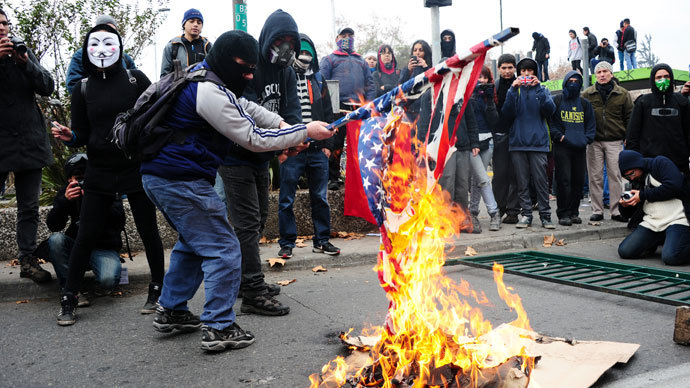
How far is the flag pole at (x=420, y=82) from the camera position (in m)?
2.44

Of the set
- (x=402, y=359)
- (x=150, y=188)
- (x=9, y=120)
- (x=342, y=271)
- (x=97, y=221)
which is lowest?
(x=342, y=271)

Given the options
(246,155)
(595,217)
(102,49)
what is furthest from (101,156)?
(595,217)

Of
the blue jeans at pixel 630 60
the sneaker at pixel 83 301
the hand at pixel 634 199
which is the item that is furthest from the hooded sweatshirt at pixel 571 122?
the blue jeans at pixel 630 60

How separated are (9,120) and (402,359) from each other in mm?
4271

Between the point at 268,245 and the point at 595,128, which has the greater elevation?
the point at 595,128

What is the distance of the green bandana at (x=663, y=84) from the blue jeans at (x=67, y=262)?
269 inches

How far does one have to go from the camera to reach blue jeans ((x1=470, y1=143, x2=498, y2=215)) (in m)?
7.91

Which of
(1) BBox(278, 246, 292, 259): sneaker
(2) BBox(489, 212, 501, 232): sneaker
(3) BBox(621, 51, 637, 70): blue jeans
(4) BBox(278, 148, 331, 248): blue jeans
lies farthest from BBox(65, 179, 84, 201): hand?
(3) BBox(621, 51, 637, 70): blue jeans

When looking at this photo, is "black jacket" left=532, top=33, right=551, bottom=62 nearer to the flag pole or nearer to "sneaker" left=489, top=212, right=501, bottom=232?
"sneaker" left=489, top=212, right=501, bottom=232

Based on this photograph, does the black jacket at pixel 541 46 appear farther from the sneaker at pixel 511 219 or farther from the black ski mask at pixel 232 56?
the black ski mask at pixel 232 56

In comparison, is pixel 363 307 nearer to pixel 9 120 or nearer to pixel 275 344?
pixel 275 344

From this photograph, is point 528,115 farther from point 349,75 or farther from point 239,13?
point 239,13

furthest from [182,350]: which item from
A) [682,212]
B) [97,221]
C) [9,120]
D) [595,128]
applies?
[595,128]

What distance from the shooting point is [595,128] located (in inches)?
334
